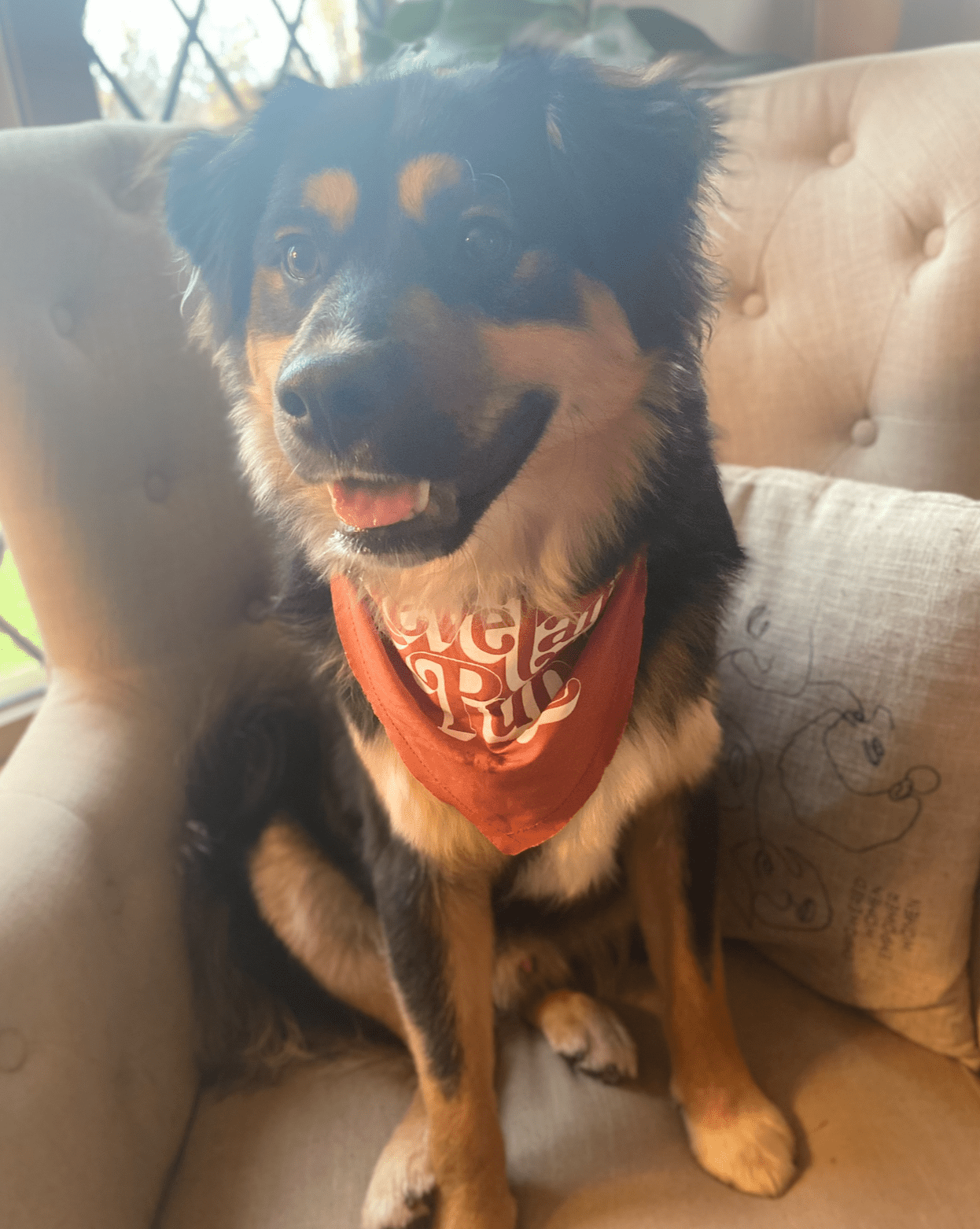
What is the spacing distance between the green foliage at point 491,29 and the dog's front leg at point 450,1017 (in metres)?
1.57

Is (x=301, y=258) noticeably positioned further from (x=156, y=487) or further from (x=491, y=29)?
(x=491, y=29)

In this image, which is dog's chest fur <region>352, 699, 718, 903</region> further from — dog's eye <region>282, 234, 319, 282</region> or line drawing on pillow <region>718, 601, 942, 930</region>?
dog's eye <region>282, 234, 319, 282</region>

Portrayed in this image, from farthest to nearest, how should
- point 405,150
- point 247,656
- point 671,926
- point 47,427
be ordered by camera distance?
point 247,656
point 47,427
point 671,926
point 405,150

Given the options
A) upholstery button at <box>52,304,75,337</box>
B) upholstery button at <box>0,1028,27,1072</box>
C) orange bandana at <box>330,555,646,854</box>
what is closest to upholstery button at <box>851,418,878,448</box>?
orange bandana at <box>330,555,646,854</box>

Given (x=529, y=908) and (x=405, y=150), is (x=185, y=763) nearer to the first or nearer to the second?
(x=529, y=908)

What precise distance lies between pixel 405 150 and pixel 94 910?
1.01m

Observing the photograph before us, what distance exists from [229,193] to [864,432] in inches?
46.0

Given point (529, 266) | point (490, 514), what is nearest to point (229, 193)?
point (529, 266)

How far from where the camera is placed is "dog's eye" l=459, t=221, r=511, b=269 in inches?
37.5

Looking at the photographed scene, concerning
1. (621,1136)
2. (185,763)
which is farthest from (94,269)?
(621,1136)

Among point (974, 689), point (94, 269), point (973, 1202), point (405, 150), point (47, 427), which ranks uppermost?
point (405, 150)

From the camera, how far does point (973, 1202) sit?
993 millimetres

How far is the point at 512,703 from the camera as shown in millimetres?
1088

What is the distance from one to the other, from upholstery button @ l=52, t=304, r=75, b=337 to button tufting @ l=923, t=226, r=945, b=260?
1451 mm
